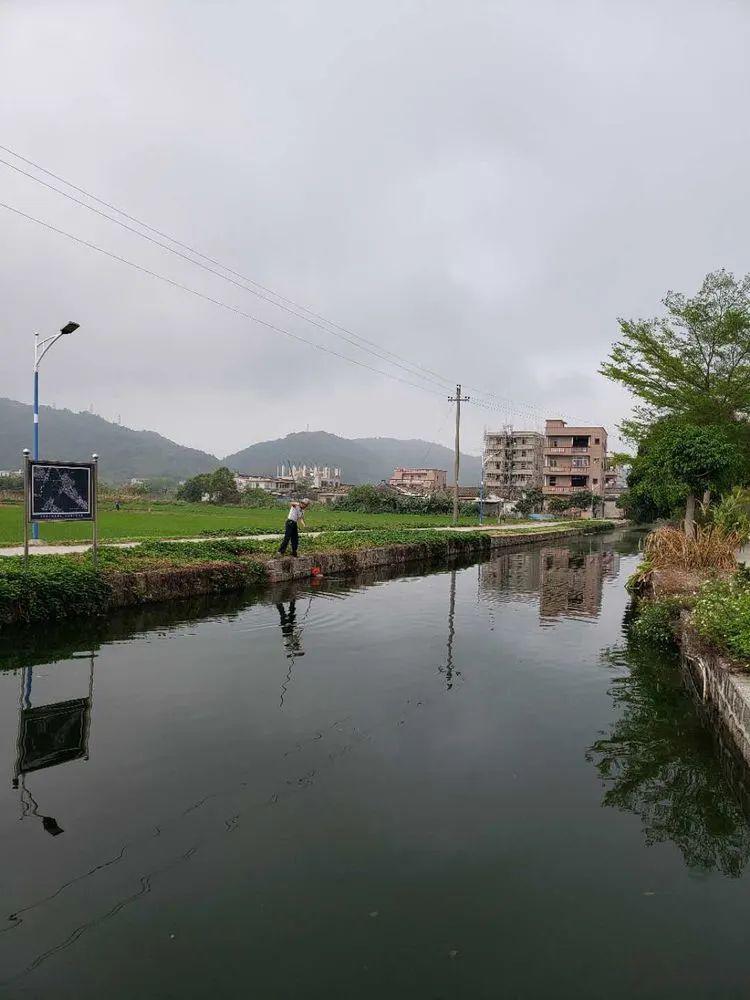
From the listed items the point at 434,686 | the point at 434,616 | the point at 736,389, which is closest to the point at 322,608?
the point at 434,616

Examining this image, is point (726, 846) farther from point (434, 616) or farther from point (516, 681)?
point (434, 616)

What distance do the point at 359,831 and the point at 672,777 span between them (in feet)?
10.5

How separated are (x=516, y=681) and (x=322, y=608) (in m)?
6.13

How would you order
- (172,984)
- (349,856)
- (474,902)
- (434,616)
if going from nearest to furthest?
(172,984) → (474,902) → (349,856) → (434,616)

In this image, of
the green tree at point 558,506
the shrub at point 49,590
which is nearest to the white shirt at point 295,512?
the shrub at point 49,590

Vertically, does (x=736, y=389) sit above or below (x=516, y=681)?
above

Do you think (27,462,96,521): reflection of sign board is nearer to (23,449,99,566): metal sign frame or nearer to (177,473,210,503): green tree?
(23,449,99,566): metal sign frame

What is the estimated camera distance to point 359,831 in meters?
4.87

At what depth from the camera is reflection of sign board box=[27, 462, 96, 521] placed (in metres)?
12.4

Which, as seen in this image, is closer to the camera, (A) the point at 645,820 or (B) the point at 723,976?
(B) the point at 723,976

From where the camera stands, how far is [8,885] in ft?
13.5

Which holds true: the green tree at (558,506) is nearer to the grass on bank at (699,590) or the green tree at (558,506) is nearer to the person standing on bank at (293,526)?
the grass on bank at (699,590)

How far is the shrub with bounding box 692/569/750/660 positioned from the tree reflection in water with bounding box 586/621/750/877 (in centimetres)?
95

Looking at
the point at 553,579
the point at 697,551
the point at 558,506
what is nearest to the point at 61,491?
the point at 697,551
